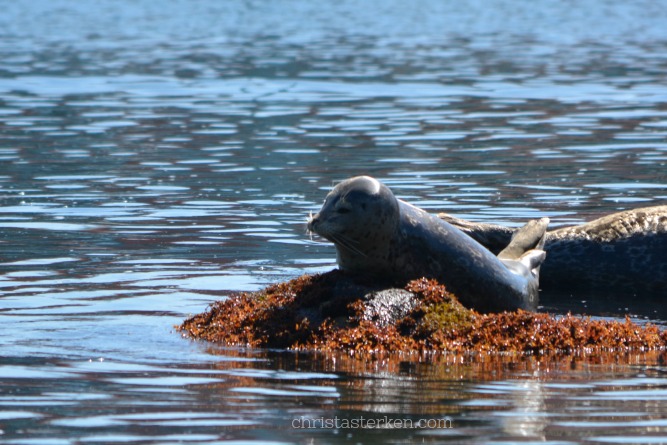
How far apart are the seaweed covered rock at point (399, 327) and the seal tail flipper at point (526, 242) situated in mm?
1307

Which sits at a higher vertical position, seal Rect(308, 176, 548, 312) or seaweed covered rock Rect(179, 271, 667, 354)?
seal Rect(308, 176, 548, 312)

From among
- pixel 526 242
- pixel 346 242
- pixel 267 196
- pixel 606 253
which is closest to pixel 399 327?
pixel 346 242

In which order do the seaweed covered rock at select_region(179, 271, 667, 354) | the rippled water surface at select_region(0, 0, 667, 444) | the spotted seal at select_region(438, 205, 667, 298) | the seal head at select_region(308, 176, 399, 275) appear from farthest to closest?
1. the spotted seal at select_region(438, 205, 667, 298)
2. the seal head at select_region(308, 176, 399, 275)
3. the seaweed covered rock at select_region(179, 271, 667, 354)
4. the rippled water surface at select_region(0, 0, 667, 444)

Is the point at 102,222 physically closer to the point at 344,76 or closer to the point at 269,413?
the point at 269,413

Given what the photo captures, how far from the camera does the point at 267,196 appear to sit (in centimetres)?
1557

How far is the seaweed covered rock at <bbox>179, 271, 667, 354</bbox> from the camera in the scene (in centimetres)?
843

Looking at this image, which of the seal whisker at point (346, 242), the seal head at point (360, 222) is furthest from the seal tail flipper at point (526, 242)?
the seal whisker at point (346, 242)

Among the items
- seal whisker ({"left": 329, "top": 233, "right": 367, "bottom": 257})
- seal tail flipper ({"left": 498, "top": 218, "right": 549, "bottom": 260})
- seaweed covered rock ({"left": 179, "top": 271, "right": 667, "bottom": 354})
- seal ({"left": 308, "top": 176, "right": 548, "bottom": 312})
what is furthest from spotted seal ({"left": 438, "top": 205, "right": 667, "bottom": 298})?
seal whisker ({"left": 329, "top": 233, "right": 367, "bottom": 257})

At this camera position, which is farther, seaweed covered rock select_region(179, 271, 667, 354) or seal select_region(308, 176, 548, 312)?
seal select_region(308, 176, 548, 312)

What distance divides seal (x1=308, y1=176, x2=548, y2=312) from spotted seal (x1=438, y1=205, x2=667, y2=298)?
1823 mm

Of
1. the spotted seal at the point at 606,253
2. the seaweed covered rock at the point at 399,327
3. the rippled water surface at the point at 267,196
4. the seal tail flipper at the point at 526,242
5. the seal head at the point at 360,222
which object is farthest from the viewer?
the spotted seal at the point at 606,253

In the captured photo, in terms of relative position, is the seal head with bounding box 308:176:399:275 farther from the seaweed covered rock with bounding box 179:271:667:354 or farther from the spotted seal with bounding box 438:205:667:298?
the spotted seal with bounding box 438:205:667:298

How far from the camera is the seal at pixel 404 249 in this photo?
28.4ft

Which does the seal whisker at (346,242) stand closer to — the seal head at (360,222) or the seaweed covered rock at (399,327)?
the seal head at (360,222)
